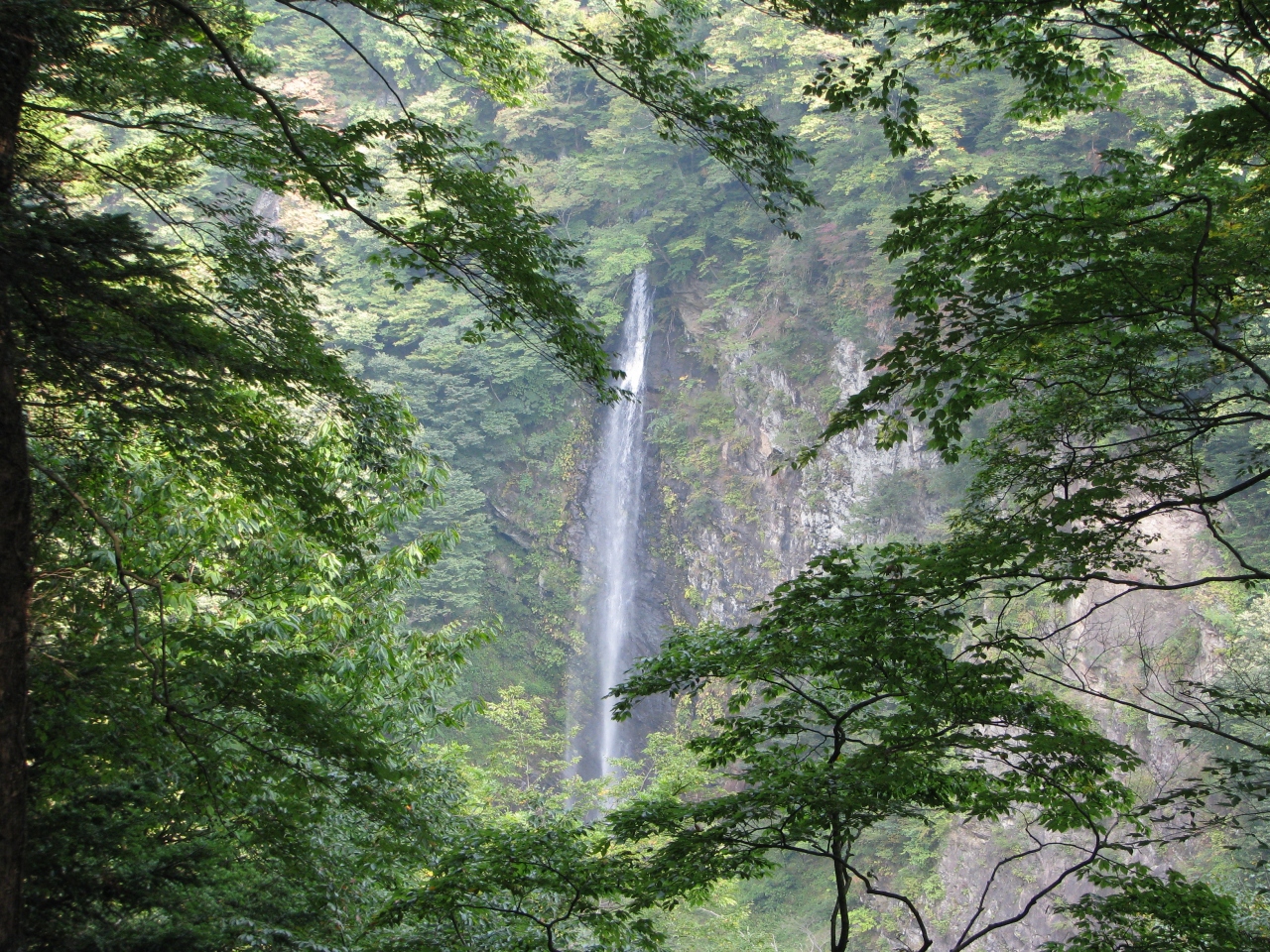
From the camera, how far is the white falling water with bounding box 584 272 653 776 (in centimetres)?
2156

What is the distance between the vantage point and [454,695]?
19.4 metres

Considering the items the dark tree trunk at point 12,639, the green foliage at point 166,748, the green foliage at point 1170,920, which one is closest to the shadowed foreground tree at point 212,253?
the dark tree trunk at point 12,639

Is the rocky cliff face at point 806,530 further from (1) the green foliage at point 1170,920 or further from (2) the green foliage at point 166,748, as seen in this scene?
(2) the green foliage at point 166,748

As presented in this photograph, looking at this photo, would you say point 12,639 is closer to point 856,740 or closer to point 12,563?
point 12,563

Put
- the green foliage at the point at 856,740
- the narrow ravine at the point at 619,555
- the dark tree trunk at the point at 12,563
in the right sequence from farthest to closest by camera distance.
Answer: the narrow ravine at the point at 619,555, the green foliage at the point at 856,740, the dark tree trunk at the point at 12,563

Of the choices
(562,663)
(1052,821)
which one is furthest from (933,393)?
(562,663)

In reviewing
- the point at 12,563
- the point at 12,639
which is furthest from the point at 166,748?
the point at 12,563

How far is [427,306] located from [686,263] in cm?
666

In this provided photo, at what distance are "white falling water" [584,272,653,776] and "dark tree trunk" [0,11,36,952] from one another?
18.2 metres

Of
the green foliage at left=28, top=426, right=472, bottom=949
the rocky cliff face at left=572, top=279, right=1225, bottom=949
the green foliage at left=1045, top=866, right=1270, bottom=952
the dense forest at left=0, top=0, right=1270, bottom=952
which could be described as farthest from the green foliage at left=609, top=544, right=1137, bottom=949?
the rocky cliff face at left=572, top=279, right=1225, bottom=949

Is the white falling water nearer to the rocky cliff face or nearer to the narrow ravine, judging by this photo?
the narrow ravine

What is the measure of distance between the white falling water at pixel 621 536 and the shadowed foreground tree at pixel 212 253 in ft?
55.2

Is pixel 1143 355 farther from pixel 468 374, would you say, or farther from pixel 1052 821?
pixel 468 374

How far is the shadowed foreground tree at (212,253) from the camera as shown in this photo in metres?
3.04
